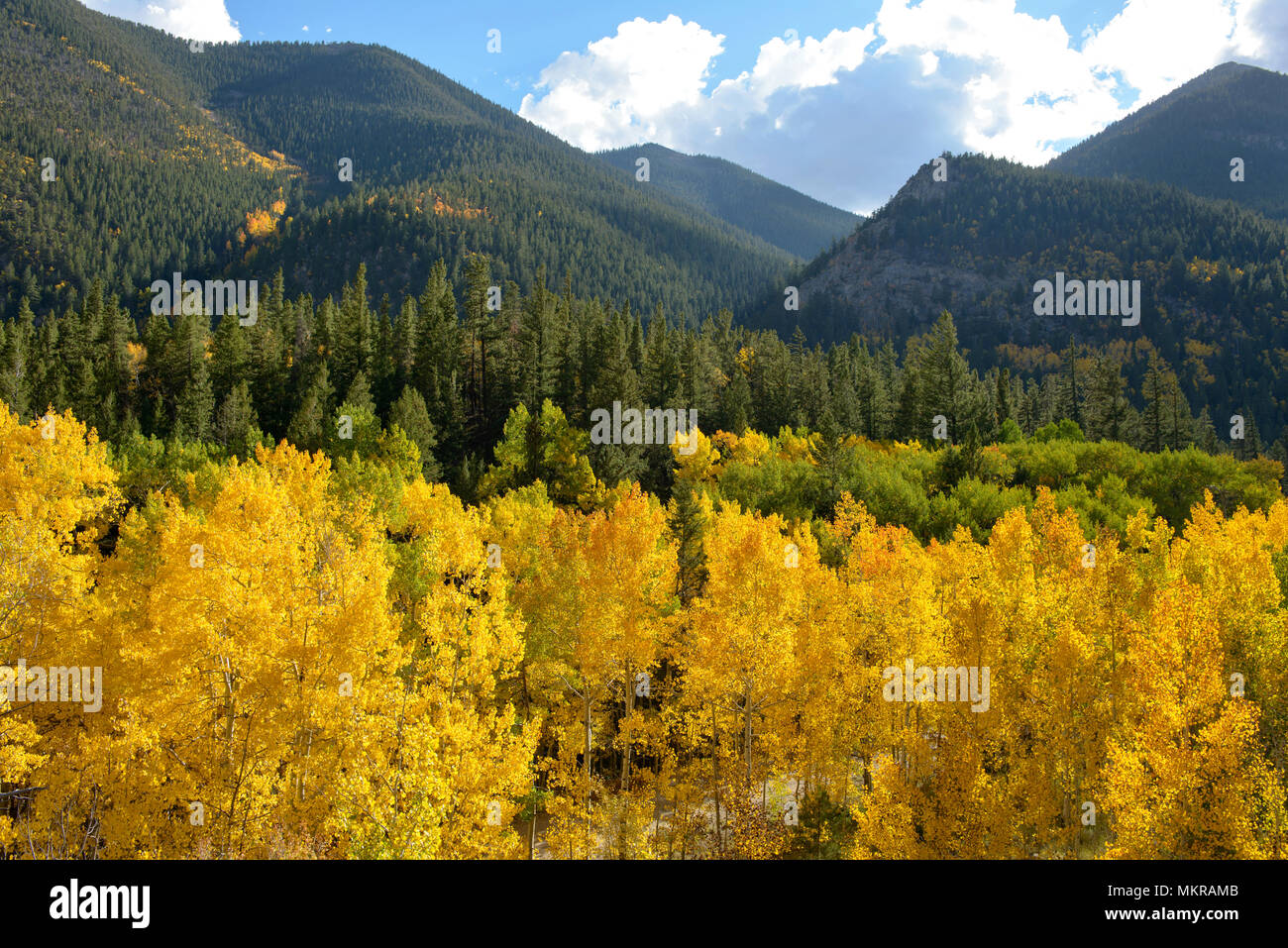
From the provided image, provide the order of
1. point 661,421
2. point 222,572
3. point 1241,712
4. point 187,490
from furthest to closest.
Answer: point 661,421
point 187,490
point 222,572
point 1241,712

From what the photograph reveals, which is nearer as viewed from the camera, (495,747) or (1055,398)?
(495,747)

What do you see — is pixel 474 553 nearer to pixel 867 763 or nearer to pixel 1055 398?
pixel 867 763

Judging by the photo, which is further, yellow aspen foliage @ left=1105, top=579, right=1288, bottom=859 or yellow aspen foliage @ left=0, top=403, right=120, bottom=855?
yellow aspen foliage @ left=0, top=403, right=120, bottom=855

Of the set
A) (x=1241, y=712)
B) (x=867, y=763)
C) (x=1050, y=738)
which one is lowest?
(x=867, y=763)

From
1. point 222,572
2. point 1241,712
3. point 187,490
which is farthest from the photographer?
point 187,490

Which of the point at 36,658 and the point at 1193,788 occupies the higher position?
the point at 36,658

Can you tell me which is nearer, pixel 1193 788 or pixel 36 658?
pixel 1193 788

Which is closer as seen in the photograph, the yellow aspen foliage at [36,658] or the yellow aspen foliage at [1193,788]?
the yellow aspen foliage at [1193,788]
